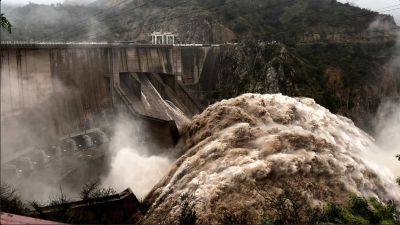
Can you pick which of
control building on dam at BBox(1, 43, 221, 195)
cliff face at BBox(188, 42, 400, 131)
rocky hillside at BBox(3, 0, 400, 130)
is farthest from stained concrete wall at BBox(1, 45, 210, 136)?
rocky hillside at BBox(3, 0, 400, 130)

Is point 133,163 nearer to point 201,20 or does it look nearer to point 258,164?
point 258,164

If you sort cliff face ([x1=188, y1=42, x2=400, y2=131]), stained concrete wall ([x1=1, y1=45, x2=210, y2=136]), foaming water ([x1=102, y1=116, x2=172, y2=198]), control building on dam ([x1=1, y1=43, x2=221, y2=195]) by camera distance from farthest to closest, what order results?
1. cliff face ([x1=188, y1=42, x2=400, y2=131])
2. stained concrete wall ([x1=1, y1=45, x2=210, y2=136])
3. control building on dam ([x1=1, y1=43, x2=221, y2=195])
4. foaming water ([x1=102, y1=116, x2=172, y2=198])

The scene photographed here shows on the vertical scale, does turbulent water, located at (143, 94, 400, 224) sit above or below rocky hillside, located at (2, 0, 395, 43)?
below

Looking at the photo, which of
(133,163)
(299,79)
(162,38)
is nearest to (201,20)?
(162,38)

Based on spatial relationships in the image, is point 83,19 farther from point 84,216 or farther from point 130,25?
point 84,216

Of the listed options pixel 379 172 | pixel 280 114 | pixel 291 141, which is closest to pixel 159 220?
pixel 291 141

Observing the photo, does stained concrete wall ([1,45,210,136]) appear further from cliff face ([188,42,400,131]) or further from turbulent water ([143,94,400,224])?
cliff face ([188,42,400,131])

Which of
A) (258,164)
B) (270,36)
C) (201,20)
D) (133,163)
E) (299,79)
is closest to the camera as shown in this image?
(258,164)
